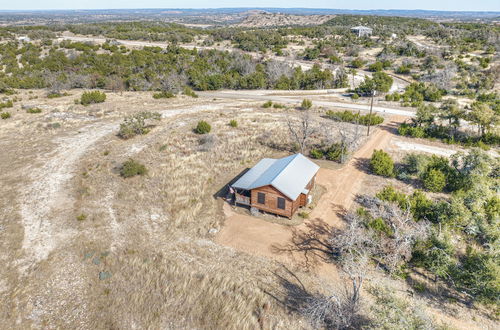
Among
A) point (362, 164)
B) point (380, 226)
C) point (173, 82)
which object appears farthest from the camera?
point (173, 82)

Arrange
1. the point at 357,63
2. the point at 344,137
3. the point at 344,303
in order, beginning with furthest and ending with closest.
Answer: the point at 357,63, the point at 344,137, the point at 344,303

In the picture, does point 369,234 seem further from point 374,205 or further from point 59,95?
point 59,95

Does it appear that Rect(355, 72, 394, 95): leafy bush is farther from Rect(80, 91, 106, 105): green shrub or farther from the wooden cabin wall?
Rect(80, 91, 106, 105): green shrub

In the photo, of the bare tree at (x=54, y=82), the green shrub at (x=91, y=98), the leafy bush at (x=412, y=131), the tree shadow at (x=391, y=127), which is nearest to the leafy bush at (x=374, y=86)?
the tree shadow at (x=391, y=127)

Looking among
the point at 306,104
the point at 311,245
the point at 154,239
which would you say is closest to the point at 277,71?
the point at 306,104

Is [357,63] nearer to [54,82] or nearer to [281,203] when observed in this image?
[281,203]

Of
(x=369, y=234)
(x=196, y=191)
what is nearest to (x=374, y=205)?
(x=369, y=234)
